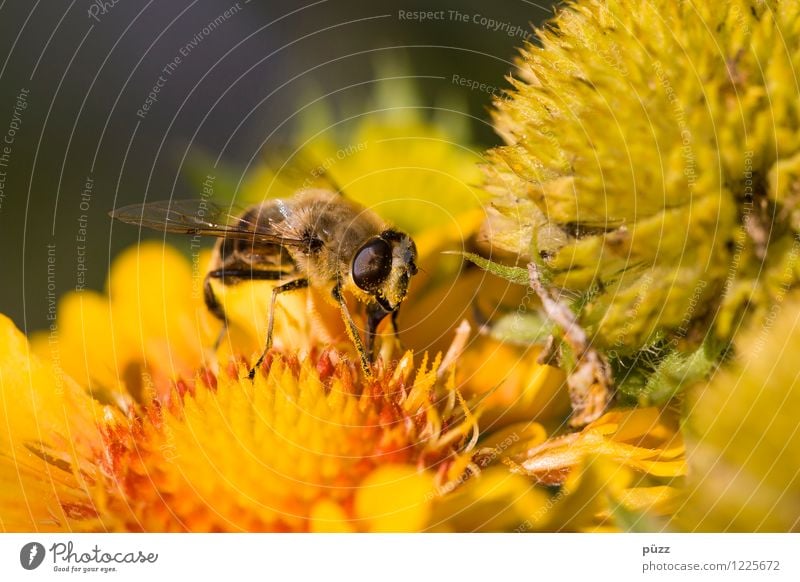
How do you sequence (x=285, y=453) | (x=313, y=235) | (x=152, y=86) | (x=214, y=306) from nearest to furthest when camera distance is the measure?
(x=285, y=453) → (x=313, y=235) → (x=214, y=306) → (x=152, y=86)

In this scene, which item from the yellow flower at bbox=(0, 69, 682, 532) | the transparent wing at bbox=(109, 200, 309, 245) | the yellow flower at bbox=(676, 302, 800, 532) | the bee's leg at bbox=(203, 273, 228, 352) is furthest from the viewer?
the bee's leg at bbox=(203, 273, 228, 352)

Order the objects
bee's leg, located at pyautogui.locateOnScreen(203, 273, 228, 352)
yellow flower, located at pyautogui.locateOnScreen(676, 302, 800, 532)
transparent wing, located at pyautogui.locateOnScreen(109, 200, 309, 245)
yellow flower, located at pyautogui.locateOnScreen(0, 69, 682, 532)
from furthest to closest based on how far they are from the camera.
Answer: bee's leg, located at pyautogui.locateOnScreen(203, 273, 228, 352), transparent wing, located at pyautogui.locateOnScreen(109, 200, 309, 245), yellow flower, located at pyautogui.locateOnScreen(0, 69, 682, 532), yellow flower, located at pyautogui.locateOnScreen(676, 302, 800, 532)

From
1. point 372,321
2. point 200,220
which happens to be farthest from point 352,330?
point 200,220

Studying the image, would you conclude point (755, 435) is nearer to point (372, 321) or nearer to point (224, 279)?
point (372, 321)

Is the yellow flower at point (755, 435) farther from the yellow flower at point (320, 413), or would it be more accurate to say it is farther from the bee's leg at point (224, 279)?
the bee's leg at point (224, 279)

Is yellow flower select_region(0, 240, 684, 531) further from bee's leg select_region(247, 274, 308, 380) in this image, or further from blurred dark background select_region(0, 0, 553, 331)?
blurred dark background select_region(0, 0, 553, 331)

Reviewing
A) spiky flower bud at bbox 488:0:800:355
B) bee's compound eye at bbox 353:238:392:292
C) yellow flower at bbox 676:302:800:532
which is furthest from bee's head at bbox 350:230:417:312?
yellow flower at bbox 676:302:800:532

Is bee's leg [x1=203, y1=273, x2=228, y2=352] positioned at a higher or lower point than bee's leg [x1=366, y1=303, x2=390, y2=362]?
higher
